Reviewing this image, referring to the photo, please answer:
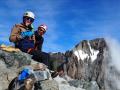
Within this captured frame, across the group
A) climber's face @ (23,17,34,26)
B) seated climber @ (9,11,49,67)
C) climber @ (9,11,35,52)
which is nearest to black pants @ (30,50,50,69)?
seated climber @ (9,11,49,67)

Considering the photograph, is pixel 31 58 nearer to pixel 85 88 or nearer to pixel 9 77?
pixel 9 77

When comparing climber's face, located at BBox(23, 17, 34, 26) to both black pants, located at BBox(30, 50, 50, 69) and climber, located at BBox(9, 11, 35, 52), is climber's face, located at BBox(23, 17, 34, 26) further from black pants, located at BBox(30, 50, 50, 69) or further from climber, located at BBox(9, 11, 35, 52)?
black pants, located at BBox(30, 50, 50, 69)

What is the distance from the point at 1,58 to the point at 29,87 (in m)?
4.81

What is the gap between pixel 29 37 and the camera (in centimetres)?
1880

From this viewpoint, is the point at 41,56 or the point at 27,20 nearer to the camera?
the point at 41,56

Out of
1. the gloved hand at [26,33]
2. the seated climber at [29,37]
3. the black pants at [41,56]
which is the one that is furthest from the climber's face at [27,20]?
the black pants at [41,56]

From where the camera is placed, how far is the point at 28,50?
63.1 ft

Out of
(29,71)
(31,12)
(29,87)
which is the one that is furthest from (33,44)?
(29,87)

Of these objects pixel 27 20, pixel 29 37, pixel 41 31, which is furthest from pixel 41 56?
pixel 27 20

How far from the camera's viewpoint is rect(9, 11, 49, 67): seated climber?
18578 mm

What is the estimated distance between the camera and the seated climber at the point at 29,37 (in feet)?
61.0

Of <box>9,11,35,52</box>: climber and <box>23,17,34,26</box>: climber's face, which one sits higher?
<box>23,17,34,26</box>: climber's face

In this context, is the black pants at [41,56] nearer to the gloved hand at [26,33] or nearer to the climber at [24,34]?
the climber at [24,34]

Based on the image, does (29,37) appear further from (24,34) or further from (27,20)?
(27,20)
